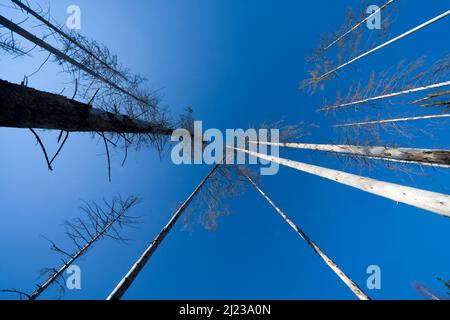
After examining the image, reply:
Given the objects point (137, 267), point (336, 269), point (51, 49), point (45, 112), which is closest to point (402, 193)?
point (336, 269)

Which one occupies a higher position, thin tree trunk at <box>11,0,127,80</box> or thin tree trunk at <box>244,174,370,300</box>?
thin tree trunk at <box>11,0,127,80</box>

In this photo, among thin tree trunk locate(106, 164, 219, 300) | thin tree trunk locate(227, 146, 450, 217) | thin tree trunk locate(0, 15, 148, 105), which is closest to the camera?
thin tree trunk locate(227, 146, 450, 217)

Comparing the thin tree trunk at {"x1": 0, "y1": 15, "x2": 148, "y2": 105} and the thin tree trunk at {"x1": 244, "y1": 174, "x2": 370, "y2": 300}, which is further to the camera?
the thin tree trunk at {"x1": 0, "y1": 15, "x2": 148, "y2": 105}

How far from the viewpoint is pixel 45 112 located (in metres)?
2.45

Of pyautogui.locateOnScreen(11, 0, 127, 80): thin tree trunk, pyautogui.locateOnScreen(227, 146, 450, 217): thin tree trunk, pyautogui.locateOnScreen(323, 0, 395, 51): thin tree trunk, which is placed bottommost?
pyautogui.locateOnScreen(227, 146, 450, 217): thin tree trunk

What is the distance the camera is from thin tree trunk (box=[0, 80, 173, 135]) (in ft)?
7.02

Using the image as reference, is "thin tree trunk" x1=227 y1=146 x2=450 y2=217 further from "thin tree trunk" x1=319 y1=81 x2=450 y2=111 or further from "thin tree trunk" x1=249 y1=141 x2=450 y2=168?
"thin tree trunk" x1=319 y1=81 x2=450 y2=111

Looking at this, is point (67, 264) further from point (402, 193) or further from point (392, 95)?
point (392, 95)

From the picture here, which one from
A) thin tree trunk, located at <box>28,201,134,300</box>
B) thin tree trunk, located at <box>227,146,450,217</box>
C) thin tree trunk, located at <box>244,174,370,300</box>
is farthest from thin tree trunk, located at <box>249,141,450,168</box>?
thin tree trunk, located at <box>28,201,134,300</box>

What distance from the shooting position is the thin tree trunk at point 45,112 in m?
2.14

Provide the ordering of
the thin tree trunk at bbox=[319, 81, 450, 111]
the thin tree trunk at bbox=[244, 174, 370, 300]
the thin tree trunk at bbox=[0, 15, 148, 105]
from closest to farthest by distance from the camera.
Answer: the thin tree trunk at bbox=[244, 174, 370, 300]
the thin tree trunk at bbox=[0, 15, 148, 105]
the thin tree trunk at bbox=[319, 81, 450, 111]
